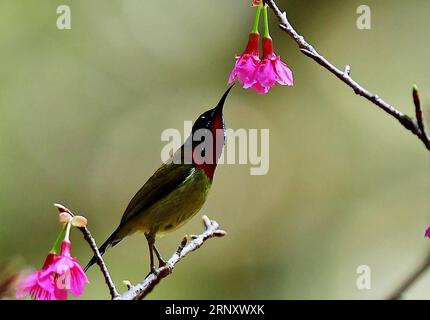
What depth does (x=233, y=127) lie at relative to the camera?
543cm

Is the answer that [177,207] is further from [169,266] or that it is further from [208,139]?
[169,266]

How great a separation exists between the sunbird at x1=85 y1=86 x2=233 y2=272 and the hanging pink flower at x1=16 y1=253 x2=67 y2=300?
0.67 meters

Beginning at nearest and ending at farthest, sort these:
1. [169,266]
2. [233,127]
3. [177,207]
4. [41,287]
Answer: [41,287], [169,266], [177,207], [233,127]

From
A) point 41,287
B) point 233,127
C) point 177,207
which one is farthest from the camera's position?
point 233,127

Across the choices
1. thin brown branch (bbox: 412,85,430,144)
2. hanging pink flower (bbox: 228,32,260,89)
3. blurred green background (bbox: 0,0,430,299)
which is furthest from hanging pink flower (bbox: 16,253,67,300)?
blurred green background (bbox: 0,0,430,299)

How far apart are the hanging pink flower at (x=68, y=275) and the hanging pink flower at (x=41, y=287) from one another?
0.04 feet

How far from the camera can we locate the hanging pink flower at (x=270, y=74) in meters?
1.60

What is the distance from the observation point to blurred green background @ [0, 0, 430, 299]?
494 centimetres

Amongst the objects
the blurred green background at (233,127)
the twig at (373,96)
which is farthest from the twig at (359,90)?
the blurred green background at (233,127)

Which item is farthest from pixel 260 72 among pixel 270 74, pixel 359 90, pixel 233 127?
pixel 233 127

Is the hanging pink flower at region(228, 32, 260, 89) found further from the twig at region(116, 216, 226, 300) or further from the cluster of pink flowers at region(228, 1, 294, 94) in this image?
the twig at region(116, 216, 226, 300)

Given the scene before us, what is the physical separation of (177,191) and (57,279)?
0.85m
